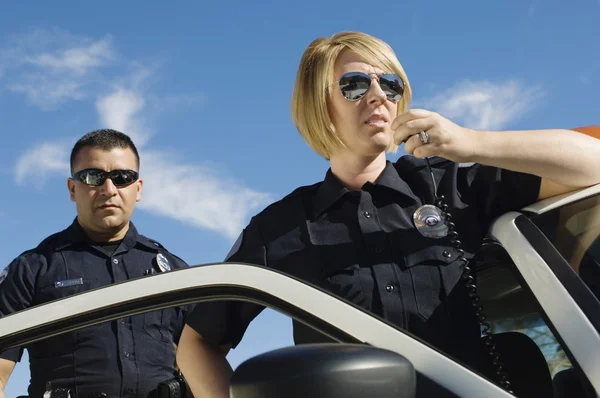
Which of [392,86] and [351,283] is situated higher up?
[392,86]

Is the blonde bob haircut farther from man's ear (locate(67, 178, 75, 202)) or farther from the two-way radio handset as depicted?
man's ear (locate(67, 178, 75, 202))

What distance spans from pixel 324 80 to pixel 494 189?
778 millimetres

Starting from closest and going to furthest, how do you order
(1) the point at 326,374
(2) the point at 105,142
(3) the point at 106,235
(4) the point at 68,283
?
1. (1) the point at 326,374
2. (4) the point at 68,283
3. (3) the point at 106,235
4. (2) the point at 105,142

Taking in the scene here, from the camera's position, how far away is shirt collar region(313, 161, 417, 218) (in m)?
2.51

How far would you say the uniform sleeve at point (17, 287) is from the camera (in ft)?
13.4

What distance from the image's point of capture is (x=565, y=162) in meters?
2.07

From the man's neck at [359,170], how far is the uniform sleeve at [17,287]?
223cm

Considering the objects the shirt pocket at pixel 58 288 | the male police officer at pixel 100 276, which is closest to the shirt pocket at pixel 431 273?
the male police officer at pixel 100 276

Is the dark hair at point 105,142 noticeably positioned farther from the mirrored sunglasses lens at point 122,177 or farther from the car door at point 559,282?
the car door at point 559,282

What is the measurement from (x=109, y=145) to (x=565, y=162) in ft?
10.4

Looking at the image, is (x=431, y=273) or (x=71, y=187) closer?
(x=431, y=273)

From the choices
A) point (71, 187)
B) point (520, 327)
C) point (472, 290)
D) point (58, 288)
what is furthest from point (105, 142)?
point (520, 327)

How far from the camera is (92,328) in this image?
390 cm

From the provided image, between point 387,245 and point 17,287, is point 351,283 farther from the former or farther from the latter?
point 17,287
